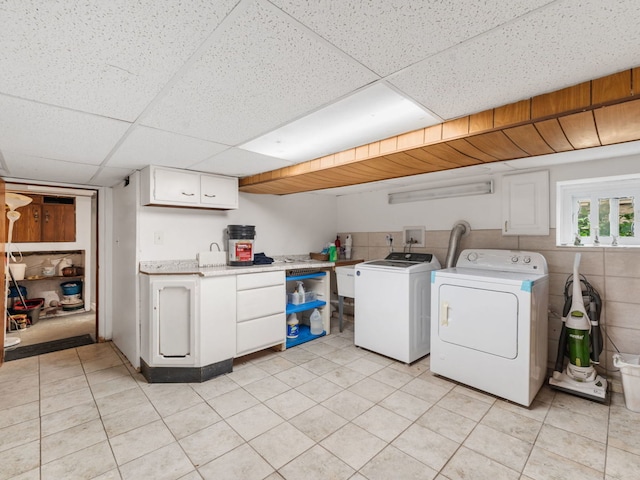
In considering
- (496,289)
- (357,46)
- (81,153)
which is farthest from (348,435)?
(81,153)

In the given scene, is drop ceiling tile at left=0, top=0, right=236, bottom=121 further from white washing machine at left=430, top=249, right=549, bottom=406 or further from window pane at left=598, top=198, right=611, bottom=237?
window pane at left=598, top=198, right=611, bottom=237

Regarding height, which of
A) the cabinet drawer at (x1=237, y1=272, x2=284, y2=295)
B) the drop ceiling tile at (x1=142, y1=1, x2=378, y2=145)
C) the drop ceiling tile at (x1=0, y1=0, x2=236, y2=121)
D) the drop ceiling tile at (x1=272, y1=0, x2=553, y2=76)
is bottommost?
the cabinet drawer at (x1=237, y1=272, x2=284, y2=295)

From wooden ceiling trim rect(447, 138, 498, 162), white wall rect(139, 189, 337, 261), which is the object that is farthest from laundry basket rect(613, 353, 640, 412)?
white wall rect(139, 189, 337, 261)

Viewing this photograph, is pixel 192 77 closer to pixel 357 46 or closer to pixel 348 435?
pixel 357 46

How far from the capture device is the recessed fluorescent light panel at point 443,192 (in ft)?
10.5

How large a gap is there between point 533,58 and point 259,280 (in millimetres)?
2694

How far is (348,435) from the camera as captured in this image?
6.38 ft

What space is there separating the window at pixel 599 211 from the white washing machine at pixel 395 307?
→ 1253 millimetres

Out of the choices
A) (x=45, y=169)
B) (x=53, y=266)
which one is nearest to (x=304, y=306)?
(x=45, y=169)

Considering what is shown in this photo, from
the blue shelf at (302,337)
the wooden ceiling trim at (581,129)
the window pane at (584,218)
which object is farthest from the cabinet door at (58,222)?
the window pane at (584,218)

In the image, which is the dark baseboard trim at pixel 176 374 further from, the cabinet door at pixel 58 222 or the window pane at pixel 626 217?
the cabinet door at pixel 58 222

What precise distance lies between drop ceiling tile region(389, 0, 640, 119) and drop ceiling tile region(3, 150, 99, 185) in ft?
9.39

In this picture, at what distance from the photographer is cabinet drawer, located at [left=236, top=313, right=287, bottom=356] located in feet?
9.78

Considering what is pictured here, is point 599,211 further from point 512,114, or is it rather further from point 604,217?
point 512,114
